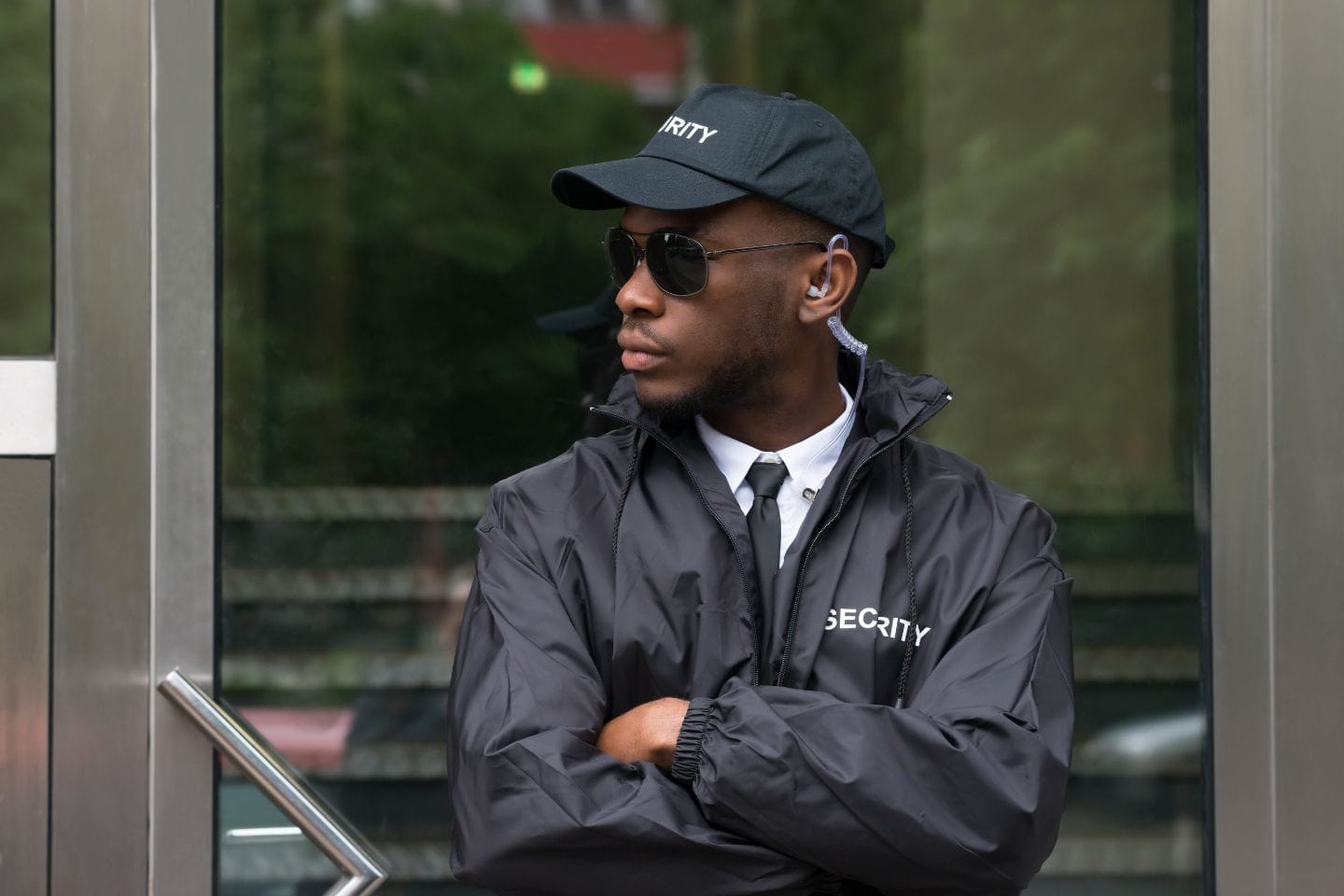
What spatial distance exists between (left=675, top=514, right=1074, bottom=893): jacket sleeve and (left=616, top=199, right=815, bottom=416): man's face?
410 millimetres

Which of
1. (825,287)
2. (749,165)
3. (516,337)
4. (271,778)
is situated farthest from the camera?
(516,337)

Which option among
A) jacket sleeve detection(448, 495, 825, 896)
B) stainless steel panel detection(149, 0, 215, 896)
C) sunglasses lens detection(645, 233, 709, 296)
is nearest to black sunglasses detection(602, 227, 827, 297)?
sunglasses lens detection(645, 233, 709, 296)

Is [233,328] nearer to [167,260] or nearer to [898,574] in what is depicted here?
[167,260]

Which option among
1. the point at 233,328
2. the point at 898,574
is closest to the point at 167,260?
the point at 233,328

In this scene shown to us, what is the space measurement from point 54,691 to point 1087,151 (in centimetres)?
256

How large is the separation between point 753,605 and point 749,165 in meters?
0.55

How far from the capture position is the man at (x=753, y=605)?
1851 millimetres

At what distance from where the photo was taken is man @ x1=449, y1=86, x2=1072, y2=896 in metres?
1.85

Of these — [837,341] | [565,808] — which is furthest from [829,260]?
[565,808]

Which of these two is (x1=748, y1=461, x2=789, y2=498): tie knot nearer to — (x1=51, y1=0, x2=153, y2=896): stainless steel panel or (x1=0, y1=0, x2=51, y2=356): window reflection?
(x1=51, y1=0, x2=153, y2=896): stainless steel panel

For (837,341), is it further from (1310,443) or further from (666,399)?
(1310,443)

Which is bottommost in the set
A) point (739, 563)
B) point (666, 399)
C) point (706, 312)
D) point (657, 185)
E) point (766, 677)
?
point (766, 677)

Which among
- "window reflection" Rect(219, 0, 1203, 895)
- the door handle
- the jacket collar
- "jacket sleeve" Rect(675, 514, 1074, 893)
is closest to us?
"jacket sleeve" Rect(675, 514, 1074, 893)

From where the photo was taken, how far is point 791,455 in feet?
7.16
